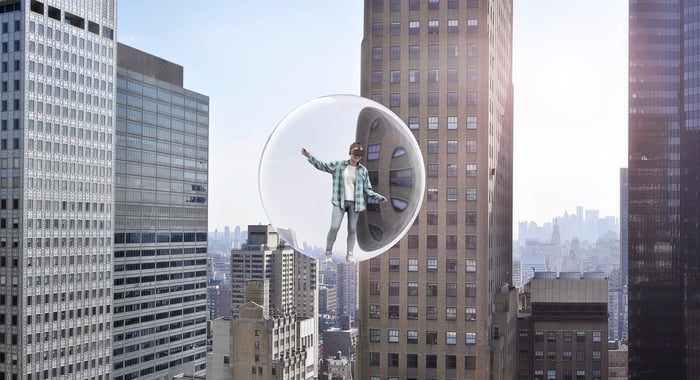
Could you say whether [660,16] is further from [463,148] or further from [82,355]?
[82,355]

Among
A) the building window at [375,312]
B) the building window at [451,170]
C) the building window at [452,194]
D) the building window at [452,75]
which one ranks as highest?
the building window at [452,75]

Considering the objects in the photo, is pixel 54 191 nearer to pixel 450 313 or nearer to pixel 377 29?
pixel 377 29

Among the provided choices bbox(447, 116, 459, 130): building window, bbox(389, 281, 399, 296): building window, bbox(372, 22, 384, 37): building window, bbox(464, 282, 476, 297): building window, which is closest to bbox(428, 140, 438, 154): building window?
bbox(447, 116, 459, 130): building window

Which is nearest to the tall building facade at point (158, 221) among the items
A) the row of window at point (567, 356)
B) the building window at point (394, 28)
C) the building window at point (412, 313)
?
the building window at point (412, 313)

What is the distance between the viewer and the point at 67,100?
92.0m

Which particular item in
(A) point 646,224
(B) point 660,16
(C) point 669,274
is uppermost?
(B) point 660,16

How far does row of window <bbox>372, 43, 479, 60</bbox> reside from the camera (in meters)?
61.4

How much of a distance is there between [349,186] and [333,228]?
67 cm

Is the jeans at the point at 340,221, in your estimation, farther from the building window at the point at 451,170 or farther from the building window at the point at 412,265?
the building window at the point at 451,170

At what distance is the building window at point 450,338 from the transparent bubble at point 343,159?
51846mm

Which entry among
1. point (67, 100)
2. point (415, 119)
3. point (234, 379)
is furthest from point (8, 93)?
point (415, 119)

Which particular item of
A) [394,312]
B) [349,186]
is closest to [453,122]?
[394,312]

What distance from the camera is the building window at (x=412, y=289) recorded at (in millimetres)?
61781

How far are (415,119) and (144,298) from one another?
6292 centimetres
